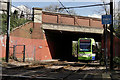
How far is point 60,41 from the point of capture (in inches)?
1368

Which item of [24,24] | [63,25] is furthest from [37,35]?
[63,25]

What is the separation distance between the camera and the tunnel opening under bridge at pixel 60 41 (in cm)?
2840

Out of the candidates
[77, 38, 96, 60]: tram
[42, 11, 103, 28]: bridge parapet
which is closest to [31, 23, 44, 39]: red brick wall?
[42, 11, 103, 28]: bridge parapet

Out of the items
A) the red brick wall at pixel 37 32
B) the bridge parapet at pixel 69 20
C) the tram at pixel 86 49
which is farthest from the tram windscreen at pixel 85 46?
the bridge parapet at pixel 69 20

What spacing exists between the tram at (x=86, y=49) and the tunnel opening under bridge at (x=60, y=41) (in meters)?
6.39

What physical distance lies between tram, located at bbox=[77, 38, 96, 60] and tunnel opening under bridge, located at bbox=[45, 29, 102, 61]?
6390mm

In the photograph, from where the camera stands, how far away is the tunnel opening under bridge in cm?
2840

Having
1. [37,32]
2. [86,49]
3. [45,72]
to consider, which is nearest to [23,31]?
[37,32]

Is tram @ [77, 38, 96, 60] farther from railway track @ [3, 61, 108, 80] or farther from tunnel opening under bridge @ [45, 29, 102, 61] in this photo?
railway track @ [3, 61, 108, 80]

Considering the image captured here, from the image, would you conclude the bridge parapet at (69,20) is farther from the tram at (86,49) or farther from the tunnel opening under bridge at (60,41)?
the tram at (86,49)

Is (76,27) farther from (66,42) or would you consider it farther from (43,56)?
(66,42)

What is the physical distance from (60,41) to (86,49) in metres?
12.8

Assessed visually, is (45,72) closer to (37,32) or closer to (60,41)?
(37,32)

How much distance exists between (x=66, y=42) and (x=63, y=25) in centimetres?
1056
